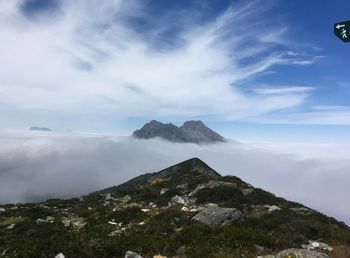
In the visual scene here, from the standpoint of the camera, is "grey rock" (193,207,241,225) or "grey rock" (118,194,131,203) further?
"grey rock" (118,194,131,203)

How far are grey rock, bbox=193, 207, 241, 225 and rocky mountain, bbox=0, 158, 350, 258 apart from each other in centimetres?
5

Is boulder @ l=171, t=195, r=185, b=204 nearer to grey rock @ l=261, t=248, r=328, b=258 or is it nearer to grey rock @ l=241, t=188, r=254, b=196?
grey rock @ l=241, t=188, r=254, b=196

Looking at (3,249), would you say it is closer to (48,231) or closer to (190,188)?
(48,231)

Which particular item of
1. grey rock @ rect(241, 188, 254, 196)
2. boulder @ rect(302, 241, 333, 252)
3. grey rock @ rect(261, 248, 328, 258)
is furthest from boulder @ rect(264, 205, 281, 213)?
grey rock @ rect(261, 248, 328, 258)

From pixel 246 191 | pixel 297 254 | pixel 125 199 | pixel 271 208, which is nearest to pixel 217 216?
pixel 271 208

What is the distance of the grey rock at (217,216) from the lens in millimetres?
18469

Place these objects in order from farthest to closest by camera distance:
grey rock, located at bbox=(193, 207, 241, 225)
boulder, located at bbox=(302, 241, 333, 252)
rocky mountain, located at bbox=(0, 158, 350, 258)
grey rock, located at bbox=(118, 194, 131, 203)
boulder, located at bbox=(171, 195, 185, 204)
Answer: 1. grey rock, located at bbox=(118, 194, 131, 203)
2. boulder, located at bbox=(171, 195, 185, 204)
3. grey rock, located at bbox=(193, 207, 241, 225)
4. boulder, located at bbox=(302, 241, 333, 252)
5. rocky mountain, located at bbox=(0, 158, 350, 258)

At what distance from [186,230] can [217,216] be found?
413 cm

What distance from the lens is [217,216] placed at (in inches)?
739

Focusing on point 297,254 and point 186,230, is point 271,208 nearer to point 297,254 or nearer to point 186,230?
point 186,230

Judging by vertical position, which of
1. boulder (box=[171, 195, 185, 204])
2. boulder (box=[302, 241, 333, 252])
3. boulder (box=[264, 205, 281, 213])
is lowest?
boulder (box=[171, 195, 185, 204])

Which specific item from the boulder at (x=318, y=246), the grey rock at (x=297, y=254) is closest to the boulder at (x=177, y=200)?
the boulder at (x=318, y=246)

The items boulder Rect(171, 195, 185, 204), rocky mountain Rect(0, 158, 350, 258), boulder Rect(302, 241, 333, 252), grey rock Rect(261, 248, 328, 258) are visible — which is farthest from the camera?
boulder Rect(171, 195, 185, 204)

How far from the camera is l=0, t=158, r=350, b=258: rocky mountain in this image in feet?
41.5
